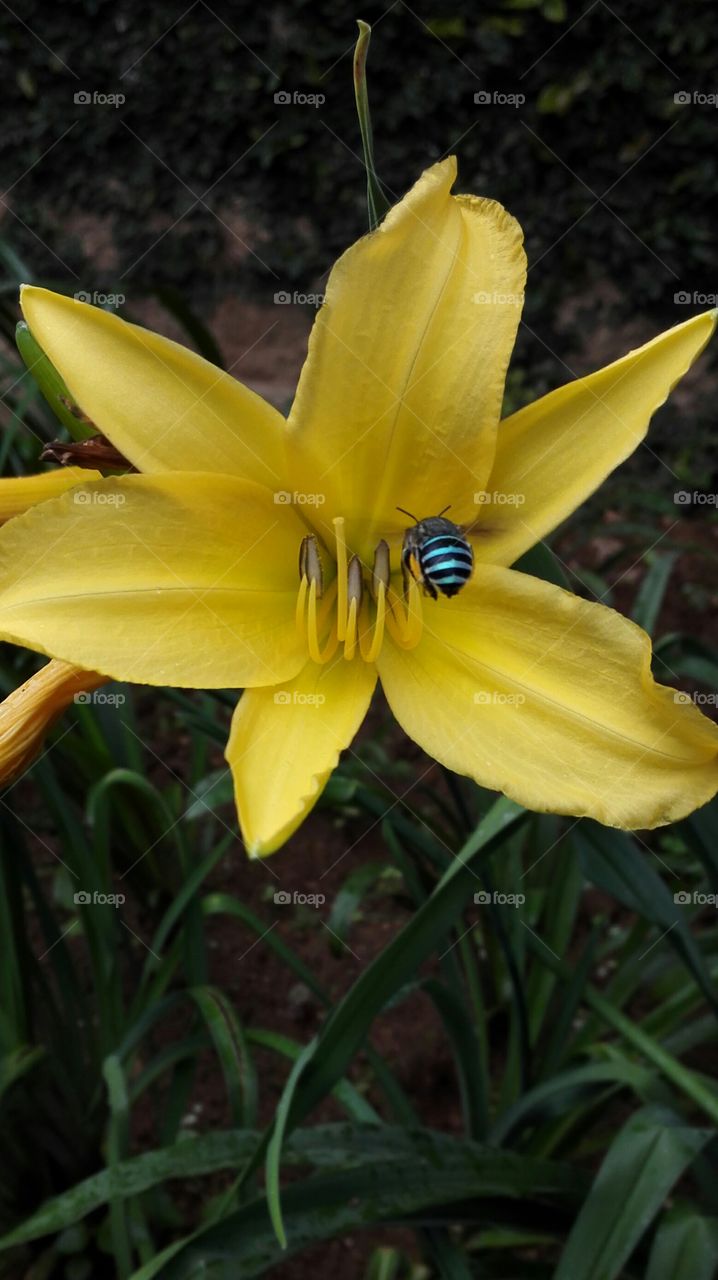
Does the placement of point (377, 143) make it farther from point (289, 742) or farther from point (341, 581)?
point (289, 742)

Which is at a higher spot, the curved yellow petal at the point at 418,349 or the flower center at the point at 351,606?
the curved yellow petal at the point at 418,349

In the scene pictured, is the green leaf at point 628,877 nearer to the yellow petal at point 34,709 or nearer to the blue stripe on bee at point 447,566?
the blue stripe on bee at point 447,566

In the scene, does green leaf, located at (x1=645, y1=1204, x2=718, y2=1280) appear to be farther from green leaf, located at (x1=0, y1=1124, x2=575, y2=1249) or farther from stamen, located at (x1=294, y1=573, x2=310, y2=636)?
stamen, located at (x1=294, y1=573, x2=310, y2=636)

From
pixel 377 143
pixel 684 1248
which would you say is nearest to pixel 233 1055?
pixel 684 1248

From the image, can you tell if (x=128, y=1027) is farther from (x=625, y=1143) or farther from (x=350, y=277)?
(x=350, y=277)

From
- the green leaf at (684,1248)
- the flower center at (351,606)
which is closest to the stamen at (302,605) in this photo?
the flower center at (351,606)
